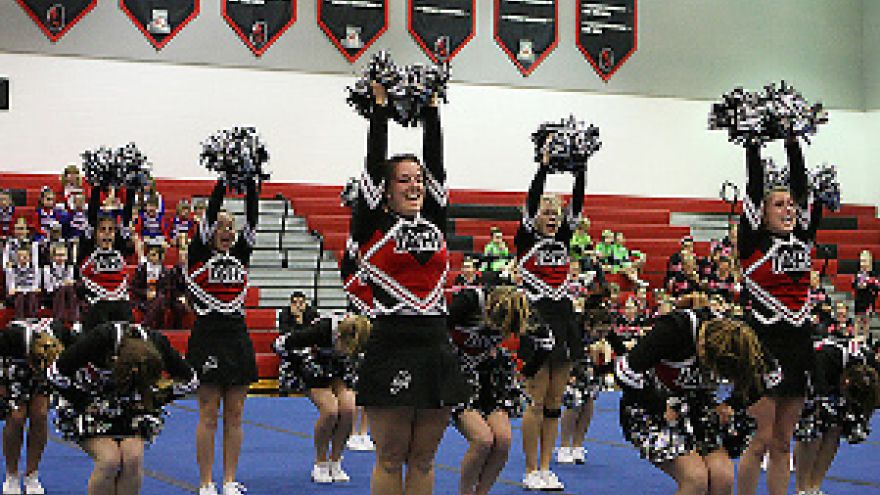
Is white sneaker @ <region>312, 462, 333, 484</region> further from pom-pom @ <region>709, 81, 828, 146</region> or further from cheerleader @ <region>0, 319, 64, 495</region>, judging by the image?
pom-pom @ <region>709, 81, 828, 146</region>

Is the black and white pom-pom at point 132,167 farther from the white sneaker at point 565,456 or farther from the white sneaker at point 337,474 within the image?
the white sneaker at point 565,456

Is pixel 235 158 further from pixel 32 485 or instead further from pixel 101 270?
pixel 32 485

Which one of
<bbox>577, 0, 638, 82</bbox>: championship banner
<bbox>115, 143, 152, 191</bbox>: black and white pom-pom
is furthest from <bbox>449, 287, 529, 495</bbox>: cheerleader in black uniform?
<bbox>577, 0, 638, 82</bbox>: championship banner

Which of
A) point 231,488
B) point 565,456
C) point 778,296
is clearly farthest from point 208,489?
point 778,296

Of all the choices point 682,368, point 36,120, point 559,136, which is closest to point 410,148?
point 36,120

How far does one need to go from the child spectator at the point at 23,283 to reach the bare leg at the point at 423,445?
32.4ft

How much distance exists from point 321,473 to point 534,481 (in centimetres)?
138

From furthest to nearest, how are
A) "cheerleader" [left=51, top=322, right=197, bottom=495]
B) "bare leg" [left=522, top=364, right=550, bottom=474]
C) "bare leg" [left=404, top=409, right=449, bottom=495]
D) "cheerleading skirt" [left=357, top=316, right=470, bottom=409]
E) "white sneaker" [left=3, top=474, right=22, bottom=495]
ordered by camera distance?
"bare leg" [left=522, top=364, right=550, bottom=474] → "white sneaker" [left=3, top=474, right=22, bottom=495] → "cheerleader" [left=51, top=322, right=197, bottom=495] → "bare leg" [left=404, top=409, right=449, bottom=495] → "cheerleading skirt" [left=357, top=316, right=470, bottom=409]

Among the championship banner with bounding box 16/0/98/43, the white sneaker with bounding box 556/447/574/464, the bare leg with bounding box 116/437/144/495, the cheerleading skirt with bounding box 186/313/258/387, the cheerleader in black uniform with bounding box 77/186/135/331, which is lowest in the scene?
the white sneaker with bounding box 556/447/574/464

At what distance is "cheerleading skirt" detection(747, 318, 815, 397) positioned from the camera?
609 centimetres

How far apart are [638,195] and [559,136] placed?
42.8 ft

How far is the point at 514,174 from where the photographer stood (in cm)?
1983

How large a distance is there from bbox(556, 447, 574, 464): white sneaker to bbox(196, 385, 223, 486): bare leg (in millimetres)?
2755

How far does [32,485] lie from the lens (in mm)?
7320
